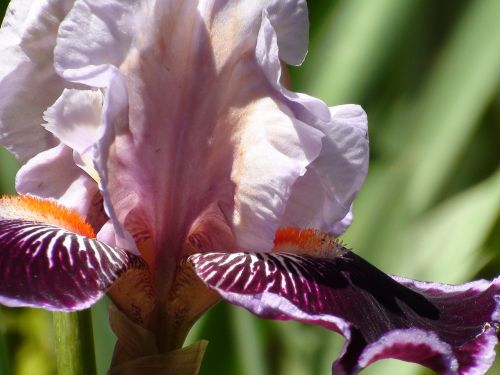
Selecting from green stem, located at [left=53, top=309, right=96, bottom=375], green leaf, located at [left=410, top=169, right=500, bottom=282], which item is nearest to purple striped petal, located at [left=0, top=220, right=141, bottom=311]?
green stem, located at [left=53, top=309, right=96, bottom=375]

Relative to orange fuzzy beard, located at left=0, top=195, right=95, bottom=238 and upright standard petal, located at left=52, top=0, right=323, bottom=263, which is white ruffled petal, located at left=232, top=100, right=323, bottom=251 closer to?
upright standard petal, located at left=52, top=0, right=323, bottom=263

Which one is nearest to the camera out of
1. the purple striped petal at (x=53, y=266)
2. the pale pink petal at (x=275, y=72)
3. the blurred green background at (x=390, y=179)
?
the purple striped petal at (x=53, y=266)

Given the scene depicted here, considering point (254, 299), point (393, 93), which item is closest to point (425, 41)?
point (393, 93)

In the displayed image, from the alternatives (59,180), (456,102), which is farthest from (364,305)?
(456,102)

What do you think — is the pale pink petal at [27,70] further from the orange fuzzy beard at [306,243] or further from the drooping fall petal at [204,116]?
the orange fuzzy beard at [306,243]

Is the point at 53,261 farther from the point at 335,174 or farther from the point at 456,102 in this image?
the point at 456,102

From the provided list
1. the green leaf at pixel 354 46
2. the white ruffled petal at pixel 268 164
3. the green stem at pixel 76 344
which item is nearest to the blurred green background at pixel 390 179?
the green leaf at pixel 354 46
